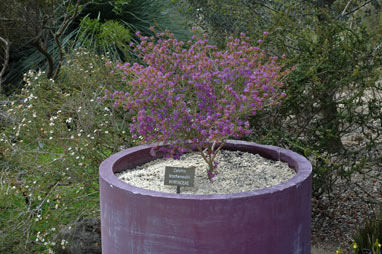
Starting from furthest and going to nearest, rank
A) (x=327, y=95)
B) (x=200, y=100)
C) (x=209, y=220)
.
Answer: (x=327, y=95), (x=200, y=100), (x=209, y=220)

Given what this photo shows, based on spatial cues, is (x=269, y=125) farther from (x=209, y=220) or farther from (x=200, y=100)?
(x=209, y=220)

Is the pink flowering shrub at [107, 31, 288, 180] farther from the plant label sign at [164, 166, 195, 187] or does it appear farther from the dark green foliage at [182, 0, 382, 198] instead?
the dark green foliage at [182, 0, 382, 198]

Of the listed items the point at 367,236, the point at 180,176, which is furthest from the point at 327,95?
the point at 180,176

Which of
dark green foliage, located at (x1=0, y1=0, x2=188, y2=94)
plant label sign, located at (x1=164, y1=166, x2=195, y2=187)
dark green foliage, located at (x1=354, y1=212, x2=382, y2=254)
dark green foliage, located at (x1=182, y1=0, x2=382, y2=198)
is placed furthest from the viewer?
dark green foliage, located at (x1=0, y1=0, x2=188, y2=94)

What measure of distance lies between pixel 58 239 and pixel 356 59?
8.88ft

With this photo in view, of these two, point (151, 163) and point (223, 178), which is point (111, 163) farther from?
point (223, 178)

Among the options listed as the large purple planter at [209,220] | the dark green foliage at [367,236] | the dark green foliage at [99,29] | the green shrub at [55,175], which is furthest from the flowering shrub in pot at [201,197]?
the dark green foliage at [99,29]

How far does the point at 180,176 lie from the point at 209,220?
42 cm

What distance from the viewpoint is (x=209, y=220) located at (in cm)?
210

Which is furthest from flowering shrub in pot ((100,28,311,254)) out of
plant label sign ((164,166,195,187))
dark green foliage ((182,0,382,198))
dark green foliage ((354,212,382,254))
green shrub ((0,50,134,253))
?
green shrub ((0,50,134,253))

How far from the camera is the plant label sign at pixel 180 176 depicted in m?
2.45

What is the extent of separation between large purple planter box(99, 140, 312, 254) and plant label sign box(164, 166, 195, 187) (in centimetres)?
26

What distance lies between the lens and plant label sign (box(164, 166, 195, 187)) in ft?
8.04

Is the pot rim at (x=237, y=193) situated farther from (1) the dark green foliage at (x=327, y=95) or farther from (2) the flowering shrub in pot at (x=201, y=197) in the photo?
(1) the dark green foliage at (x=327, y=95)
